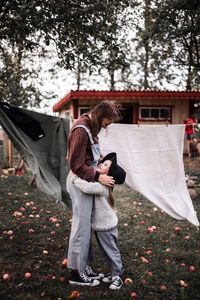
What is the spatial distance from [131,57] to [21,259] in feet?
75.6

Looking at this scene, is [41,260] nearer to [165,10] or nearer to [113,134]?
[113,134]

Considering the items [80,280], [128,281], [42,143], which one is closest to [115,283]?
[128,281]

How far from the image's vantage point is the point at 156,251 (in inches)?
182

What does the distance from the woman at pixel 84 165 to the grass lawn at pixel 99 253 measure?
406 mm

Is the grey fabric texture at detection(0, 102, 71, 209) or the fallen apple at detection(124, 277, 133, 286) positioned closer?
the fallen apple at detection(124, 277, 133, 286)

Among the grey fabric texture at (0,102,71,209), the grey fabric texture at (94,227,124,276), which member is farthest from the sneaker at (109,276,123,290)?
the grey fabric texture at (0,102,71,209)

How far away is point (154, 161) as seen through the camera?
4.89m

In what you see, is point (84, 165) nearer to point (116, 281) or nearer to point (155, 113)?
point (116, 281)

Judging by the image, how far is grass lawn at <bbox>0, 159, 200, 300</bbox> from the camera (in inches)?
138

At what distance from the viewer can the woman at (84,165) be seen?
328 cm

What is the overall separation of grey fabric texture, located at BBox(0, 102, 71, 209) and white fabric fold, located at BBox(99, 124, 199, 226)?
1.89ft

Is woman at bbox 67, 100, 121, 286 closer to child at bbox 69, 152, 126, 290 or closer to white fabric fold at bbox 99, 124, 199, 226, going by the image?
child at bbox 69, 152, 126, 290

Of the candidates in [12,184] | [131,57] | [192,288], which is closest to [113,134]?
[192,288]

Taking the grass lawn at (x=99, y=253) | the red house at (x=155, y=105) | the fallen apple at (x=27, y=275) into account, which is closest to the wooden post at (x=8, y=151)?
Answer: the red house at (x=155, y=105)
